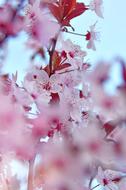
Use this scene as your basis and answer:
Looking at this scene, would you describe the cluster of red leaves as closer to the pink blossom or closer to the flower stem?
the pink blossom

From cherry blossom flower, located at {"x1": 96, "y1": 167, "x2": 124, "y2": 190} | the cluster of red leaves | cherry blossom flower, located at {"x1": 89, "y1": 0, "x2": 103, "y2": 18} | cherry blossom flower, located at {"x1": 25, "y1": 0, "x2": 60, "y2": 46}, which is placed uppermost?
cherry blossom flower, located at {"x1": 89, "y1": 0, "x2": 103, "y2": 18}

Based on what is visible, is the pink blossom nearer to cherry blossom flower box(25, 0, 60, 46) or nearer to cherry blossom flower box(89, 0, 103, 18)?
cherry blossom flower box(89, 0, 103, 18)

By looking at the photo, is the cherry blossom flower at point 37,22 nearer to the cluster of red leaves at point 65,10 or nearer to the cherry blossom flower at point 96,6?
the cluster of red leaves at point 65,10

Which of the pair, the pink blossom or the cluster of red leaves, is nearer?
the cluster of red leaves

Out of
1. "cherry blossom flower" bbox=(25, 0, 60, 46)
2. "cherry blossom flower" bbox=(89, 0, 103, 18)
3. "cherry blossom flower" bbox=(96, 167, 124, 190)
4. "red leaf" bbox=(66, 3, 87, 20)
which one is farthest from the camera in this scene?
"cherry blossom flower" bbox=(89, 0, 103, 18)

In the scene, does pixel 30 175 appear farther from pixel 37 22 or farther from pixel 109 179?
pixel 37 22

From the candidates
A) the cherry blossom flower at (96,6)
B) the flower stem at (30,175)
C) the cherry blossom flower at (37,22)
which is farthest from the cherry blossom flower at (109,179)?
the cherry blossom flower at (96,6)

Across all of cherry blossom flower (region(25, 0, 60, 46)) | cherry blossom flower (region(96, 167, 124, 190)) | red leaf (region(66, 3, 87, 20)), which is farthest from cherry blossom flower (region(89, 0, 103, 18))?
cherry blossom flower (region(96, 167, 124, 190))

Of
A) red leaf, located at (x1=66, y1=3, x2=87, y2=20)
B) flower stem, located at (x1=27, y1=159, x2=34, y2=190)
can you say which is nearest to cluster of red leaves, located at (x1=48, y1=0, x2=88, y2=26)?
red leaf, located at (x1=66, y1=3, x2=87, y2=20)

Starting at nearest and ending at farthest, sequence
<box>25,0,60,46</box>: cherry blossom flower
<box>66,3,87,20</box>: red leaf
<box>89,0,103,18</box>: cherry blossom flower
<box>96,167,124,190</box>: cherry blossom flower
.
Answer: <box>25,0,60,46</box>: cherry blossom flower → <box>96,167,124,190</box>: cherry blossom flower → <box>66,3,87,20</box>: red leaf → <box>89,0,103,18</box>: cherry blossom flower

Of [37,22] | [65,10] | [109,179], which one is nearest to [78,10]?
[65,10]

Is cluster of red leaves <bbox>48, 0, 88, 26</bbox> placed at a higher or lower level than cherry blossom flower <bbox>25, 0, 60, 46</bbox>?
higher
